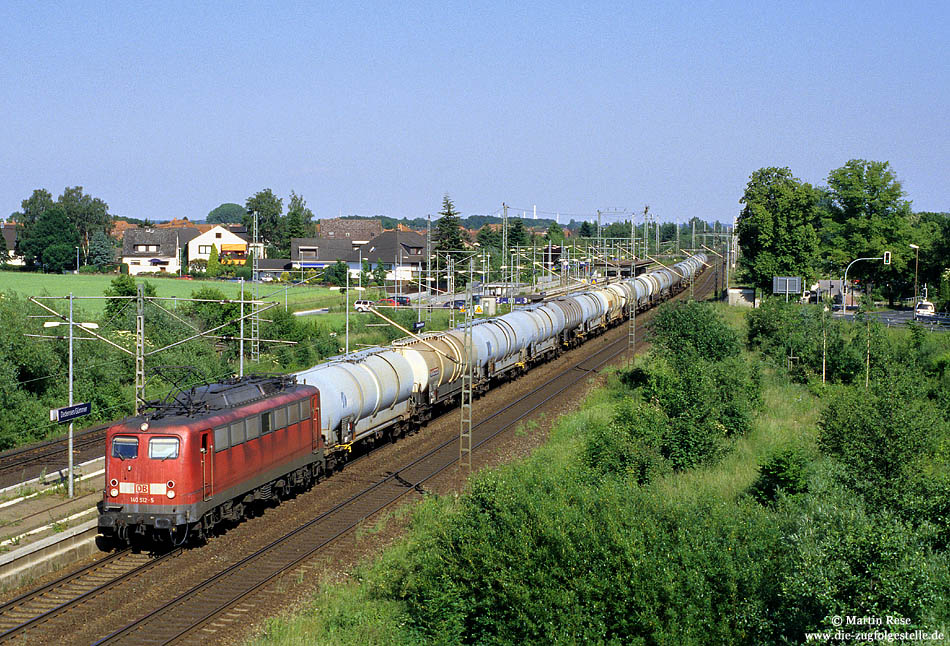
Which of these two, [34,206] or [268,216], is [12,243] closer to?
[34,206]

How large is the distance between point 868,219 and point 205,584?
81.6m

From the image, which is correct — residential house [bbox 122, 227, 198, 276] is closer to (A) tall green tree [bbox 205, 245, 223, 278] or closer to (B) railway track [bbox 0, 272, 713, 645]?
(A) tall green tree [bbox 205, 245, 223, 278]

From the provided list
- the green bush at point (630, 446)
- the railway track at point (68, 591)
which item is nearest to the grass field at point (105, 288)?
the green bush at point (630, 446)

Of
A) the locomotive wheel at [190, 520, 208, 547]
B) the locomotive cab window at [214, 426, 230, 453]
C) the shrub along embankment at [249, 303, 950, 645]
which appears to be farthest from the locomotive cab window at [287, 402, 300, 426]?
the shrub along embankment at [249, 303, 950, 645]

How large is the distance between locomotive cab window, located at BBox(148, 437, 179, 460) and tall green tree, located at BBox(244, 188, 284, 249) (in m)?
162

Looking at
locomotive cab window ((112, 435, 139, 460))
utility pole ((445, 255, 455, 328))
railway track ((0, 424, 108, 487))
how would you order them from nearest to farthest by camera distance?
locomotive cab window ((112, 435, 139, 460)), railway track ((0, 424, 108, 487)), utility pole ((445, 255, 455, 328))

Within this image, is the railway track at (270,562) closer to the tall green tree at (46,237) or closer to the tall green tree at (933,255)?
the tall green tree at (933,255)

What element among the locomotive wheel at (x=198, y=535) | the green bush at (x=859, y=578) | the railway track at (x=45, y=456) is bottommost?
the railway track at (x=45, y=456)

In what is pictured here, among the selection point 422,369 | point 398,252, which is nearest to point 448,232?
point 398,252

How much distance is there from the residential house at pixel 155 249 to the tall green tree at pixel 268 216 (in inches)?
737

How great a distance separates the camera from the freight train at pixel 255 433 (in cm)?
2211

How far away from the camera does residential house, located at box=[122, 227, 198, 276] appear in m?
157

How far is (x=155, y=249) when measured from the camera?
161m

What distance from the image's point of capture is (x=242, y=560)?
22516 millimetres
